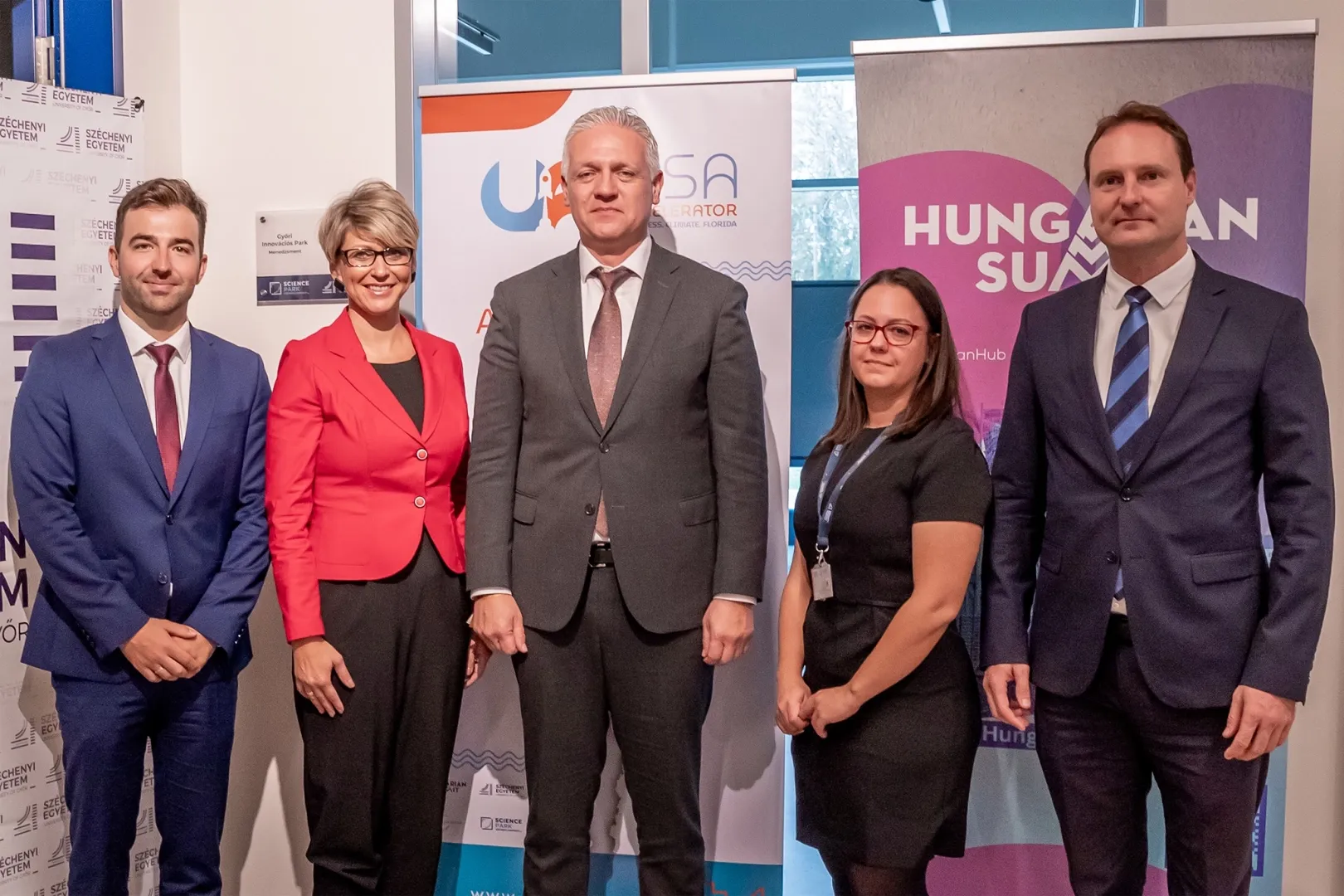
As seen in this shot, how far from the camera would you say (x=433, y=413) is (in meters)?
2.36

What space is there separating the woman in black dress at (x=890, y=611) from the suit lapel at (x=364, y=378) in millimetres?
928

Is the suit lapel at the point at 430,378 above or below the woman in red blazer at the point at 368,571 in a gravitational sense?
above

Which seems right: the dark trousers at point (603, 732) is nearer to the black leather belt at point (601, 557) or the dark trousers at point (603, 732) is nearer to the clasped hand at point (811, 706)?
the black leather belt at point (601, 557)

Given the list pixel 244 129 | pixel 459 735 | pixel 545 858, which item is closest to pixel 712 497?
pixel 545 858

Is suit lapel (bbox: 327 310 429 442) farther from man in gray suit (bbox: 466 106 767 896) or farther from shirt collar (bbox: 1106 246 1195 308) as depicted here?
shirt collar (bbox: 1106 246 1195 308)

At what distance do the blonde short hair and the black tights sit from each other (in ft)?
5.40

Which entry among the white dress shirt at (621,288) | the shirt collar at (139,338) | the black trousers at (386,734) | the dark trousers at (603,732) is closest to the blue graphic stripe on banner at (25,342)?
the shirt collar at (139,338)

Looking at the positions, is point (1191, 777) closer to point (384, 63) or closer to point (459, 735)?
point (459, 735)

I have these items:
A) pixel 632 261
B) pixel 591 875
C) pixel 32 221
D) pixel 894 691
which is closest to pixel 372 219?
pixel 632 261

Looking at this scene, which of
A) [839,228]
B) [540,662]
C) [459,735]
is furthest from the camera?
[839,228]

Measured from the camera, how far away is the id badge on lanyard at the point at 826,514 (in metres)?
2.02

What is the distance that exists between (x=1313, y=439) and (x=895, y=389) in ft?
2.49

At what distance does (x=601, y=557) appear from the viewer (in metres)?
2.19

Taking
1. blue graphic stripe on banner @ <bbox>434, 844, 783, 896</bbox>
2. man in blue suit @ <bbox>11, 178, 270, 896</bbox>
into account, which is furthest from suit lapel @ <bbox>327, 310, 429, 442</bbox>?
blue graphic stripe on banner @ <bbox>434, 844, 783, 896</bbox>
